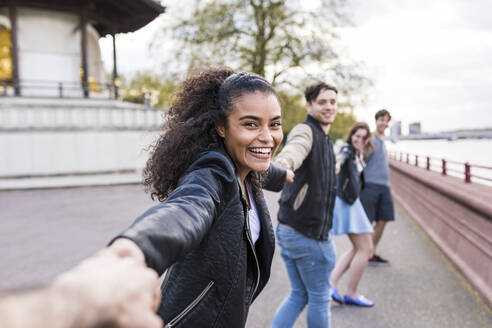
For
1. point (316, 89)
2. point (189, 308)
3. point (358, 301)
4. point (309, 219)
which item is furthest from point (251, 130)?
point (358, 301)

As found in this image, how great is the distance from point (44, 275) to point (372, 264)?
4355mm

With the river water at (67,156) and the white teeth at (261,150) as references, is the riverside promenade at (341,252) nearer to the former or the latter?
the white teeth at (261,150)

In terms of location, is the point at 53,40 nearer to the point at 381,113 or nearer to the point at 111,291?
the point at 381,113

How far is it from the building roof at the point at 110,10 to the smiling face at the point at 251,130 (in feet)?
64.9

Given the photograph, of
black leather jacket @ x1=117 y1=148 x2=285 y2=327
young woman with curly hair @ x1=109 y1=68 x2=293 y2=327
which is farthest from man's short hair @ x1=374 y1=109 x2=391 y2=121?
black leather jacket @ x1=117 y1=148 x2=285 y2=327

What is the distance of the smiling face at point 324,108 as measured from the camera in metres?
2.85

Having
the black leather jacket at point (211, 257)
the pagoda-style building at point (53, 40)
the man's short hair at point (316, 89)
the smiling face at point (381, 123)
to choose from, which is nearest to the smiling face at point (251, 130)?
the black leather jacket at point (211, 257)

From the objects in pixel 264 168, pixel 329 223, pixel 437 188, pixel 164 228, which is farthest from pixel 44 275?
pixel 437 188

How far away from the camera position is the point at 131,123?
1672 centimetres

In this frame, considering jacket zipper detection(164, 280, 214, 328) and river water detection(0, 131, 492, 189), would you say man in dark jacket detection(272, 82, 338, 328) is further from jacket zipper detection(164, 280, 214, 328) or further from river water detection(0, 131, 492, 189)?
river water detection(0, 131, 492, 189)

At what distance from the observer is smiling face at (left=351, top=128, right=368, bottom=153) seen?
Answer: 13.8 feet

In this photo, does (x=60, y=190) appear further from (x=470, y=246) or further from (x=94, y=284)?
(x=94, y=284)

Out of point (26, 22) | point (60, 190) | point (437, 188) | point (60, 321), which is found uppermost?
point (26, 22)

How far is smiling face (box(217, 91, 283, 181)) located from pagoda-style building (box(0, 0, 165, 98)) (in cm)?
1799
